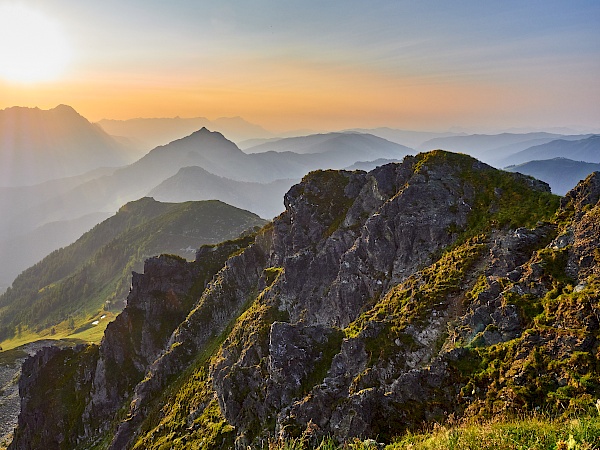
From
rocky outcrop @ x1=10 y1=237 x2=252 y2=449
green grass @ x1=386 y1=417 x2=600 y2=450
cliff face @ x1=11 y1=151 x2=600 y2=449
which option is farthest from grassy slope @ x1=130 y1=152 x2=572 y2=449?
rocky outcrop @ x1=10 y1=237 x2=252 y2=449

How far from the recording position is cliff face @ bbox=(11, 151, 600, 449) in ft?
90.6

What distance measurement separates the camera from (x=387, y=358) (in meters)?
35.4

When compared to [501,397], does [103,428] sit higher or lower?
lower

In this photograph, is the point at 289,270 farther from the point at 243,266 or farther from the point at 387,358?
the point at 387,358

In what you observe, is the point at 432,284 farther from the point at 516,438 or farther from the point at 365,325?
the point at 516,438

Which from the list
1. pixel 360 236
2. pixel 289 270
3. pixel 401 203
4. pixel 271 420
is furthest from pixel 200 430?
pixel 401 203

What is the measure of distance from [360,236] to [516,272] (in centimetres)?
3109

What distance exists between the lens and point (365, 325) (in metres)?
41.2

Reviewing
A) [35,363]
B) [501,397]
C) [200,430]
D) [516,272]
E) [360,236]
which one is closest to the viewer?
[501,397]

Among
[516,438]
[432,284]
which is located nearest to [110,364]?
[432,284]

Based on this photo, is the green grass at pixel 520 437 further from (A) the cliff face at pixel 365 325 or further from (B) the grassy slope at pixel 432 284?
(B) the grassy slope at pixel 432 284

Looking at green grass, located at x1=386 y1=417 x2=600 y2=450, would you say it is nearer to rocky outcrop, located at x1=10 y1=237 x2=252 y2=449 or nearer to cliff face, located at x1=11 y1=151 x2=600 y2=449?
cliff face, located at x1=11 y1=151 x2=600 y2=449

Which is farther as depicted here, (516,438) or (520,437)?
(520,437)

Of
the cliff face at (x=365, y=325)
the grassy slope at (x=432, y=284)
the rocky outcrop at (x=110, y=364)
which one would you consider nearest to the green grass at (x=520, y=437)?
the cliff face at (x=365, y=325)
